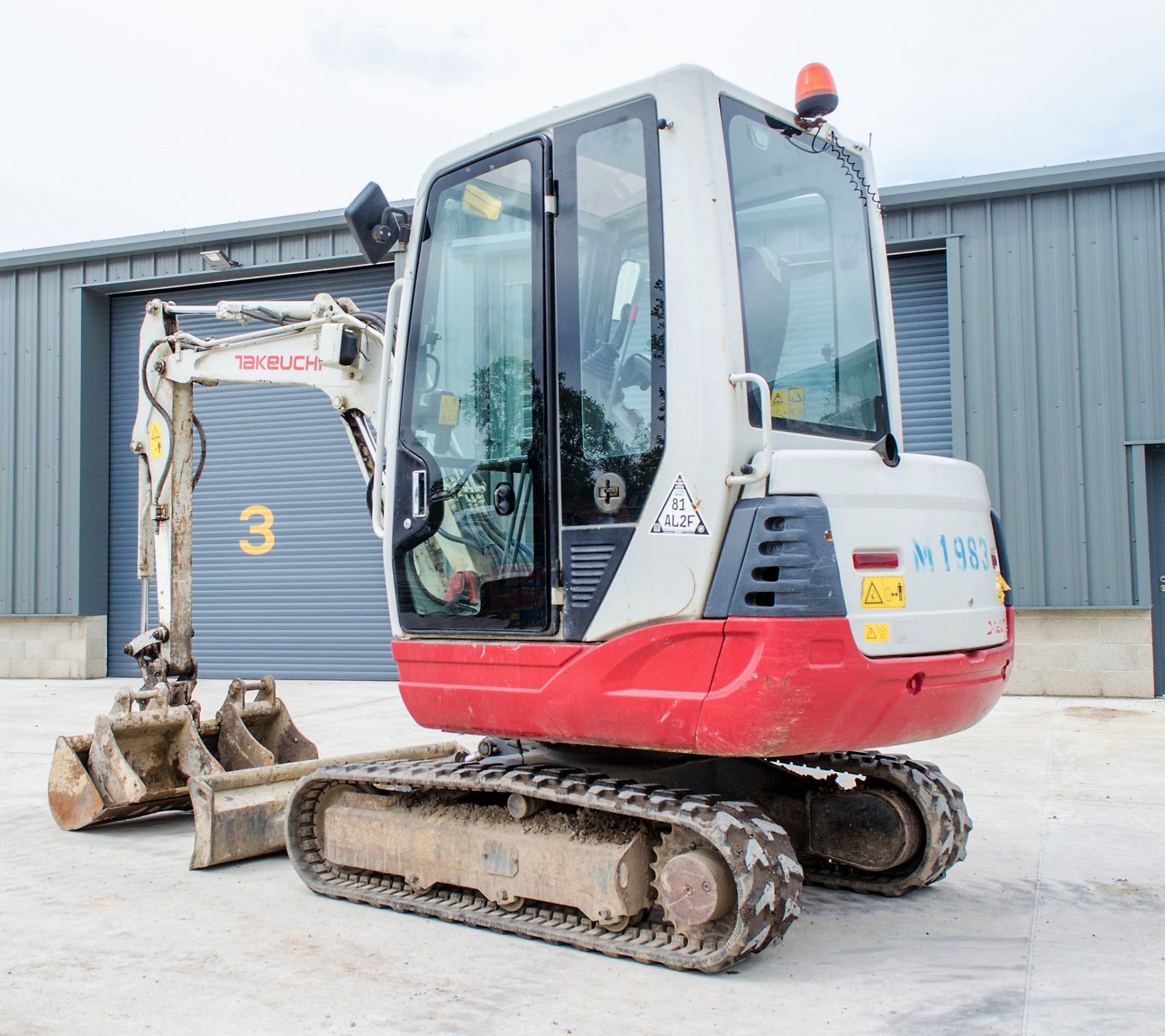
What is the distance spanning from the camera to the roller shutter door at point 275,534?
557 inches

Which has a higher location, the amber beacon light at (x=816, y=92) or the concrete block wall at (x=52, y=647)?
the amber beacon light at (x=816, y=92)

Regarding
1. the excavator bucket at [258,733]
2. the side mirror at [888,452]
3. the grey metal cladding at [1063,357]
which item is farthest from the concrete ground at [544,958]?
the grey metal cladding at [1063,357]

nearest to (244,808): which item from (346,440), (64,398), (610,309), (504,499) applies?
(504,499)

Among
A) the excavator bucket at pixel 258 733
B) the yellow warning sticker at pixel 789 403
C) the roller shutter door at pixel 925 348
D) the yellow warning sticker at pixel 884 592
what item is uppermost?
the roller shutter door at pixel 925 348

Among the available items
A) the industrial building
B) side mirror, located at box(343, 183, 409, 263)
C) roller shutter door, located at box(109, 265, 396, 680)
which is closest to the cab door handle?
side mirror, located at box(343, 183, 409, 263)

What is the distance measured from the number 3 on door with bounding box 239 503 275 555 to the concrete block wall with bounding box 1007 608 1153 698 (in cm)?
933

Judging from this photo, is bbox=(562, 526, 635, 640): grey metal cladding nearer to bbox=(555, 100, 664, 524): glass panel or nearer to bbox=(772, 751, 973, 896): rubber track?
bbox=(555, 100, 664, 524): glass panel

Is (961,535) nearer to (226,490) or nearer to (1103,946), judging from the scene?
(1103,946)

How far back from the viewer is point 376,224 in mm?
4656

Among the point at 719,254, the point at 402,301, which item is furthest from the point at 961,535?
the point at 402,301

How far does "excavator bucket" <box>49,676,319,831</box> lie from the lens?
554 cm

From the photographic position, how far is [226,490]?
48.7 ft

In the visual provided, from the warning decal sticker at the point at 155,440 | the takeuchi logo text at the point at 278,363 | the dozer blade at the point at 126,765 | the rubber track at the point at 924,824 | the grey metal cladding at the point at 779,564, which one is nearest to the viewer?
the grey metal cladding at the point at 779,564

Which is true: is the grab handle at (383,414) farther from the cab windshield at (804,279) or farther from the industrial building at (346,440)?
the industrial building at (346,440)
